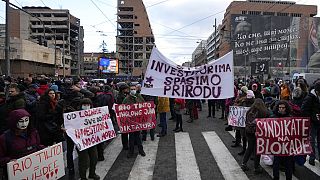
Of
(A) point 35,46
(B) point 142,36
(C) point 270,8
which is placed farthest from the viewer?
(B) point 142,36

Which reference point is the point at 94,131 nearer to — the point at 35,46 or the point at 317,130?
the point at 317,130

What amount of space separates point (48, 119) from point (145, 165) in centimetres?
225

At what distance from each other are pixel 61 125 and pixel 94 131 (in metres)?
0.65

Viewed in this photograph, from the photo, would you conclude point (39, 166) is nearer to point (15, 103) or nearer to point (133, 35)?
point (15, 103)

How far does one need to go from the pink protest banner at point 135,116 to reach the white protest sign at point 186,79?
66 cm

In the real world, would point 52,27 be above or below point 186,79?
above

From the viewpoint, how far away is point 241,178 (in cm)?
596

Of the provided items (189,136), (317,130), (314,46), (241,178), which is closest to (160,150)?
(189,136)

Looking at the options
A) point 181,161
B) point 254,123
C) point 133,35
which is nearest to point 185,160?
point 181,161

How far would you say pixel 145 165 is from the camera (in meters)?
6.82

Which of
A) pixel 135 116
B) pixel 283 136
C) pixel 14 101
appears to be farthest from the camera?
pixel 135 116

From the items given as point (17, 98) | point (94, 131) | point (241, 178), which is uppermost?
point (17, 98)

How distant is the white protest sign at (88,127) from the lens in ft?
19.0

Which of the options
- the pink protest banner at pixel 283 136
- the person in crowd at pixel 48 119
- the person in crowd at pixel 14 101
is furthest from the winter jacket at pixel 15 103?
the pink protest banner at pixel 283 136
